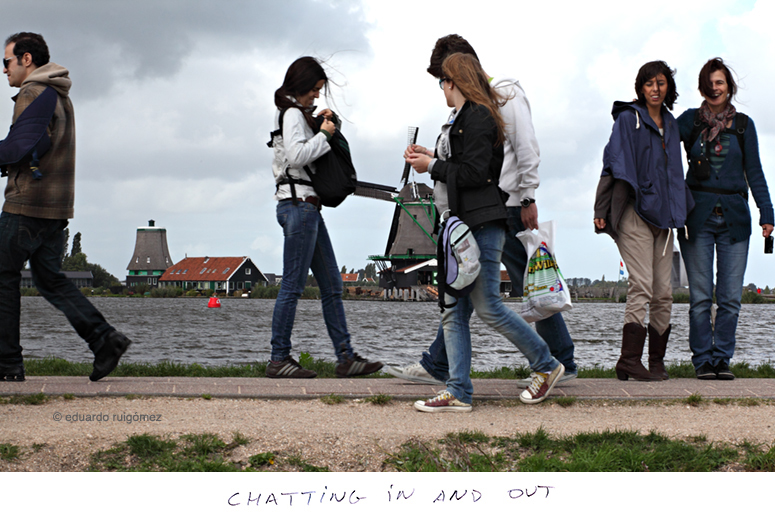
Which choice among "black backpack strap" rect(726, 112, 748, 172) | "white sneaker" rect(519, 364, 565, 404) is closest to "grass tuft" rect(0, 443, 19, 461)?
"white sneaker" rect(519, 364, 565, 404)

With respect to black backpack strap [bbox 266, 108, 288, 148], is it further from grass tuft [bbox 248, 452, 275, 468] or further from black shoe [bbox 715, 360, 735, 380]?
black shoe [bbox 715, 360, 735, 380]

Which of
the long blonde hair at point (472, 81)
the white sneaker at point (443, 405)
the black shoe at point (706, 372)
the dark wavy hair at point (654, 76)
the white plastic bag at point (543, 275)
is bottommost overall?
the white sneaker at point (443, 405)

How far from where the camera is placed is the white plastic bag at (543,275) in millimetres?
3693

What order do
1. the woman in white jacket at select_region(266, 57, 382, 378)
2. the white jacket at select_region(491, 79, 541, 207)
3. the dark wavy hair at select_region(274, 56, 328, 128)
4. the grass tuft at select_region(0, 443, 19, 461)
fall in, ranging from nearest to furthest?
the grass tuft at select_region(0, 443, 19, 461) → the white jacket at select_region(491, 79, 541, 207) → the woman in white jacket at select_region(266, 57, 382, 378) → the dark wavy hair at select_region(274, 56, 328, 128)

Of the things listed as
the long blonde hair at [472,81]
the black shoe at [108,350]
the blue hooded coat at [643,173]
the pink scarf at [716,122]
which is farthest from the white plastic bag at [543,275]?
the black shoe at [108,350]

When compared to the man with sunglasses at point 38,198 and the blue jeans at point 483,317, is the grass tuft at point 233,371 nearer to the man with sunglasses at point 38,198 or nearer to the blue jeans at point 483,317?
the man with sunglasses at point 38,198

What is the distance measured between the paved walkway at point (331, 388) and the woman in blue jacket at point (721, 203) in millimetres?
425

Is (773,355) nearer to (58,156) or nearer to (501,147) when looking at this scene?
(501,147)

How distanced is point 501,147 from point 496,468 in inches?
62.7

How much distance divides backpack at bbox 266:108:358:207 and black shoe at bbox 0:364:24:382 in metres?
A: 1.81

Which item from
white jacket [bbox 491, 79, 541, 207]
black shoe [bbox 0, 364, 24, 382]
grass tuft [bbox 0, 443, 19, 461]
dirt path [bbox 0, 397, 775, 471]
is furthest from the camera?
black shoe [bbox 0, 364, 24, 382]

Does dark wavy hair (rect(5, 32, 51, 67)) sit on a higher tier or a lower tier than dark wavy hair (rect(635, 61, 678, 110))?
lower

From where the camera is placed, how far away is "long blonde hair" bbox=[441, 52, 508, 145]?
3355mm

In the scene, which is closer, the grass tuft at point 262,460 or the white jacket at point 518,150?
the grass tuft at point 262,460
